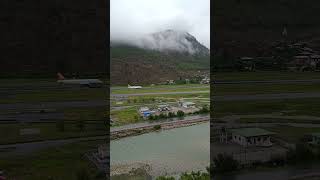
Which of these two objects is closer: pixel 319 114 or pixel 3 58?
pixel 3 58

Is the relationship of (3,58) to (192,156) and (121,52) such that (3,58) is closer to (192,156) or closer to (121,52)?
(192,156)

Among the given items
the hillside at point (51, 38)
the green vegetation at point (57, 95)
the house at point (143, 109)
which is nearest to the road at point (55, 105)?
the green vegetation at point (57, 95)

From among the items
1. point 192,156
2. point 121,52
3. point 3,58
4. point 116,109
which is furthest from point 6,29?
point 121,52

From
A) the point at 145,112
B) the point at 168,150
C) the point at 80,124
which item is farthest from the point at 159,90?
the point at 80,124

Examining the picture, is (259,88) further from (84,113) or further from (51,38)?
(51,38)

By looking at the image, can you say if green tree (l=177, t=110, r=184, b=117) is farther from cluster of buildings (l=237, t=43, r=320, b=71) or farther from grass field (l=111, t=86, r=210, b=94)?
cluster of buildings (l=237, t=43, r=320, b=71)

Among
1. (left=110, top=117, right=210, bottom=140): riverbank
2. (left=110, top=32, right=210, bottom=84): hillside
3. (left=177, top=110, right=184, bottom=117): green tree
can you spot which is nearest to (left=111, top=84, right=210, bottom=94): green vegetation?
(left=110, top=32, right=210, bottom=84): hillside

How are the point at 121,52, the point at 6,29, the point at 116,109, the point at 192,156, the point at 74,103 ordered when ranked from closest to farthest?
the point at 6,29 → the point at 74,103 → the point at 192,156 → the point at 116,109 → the point at 121,52
